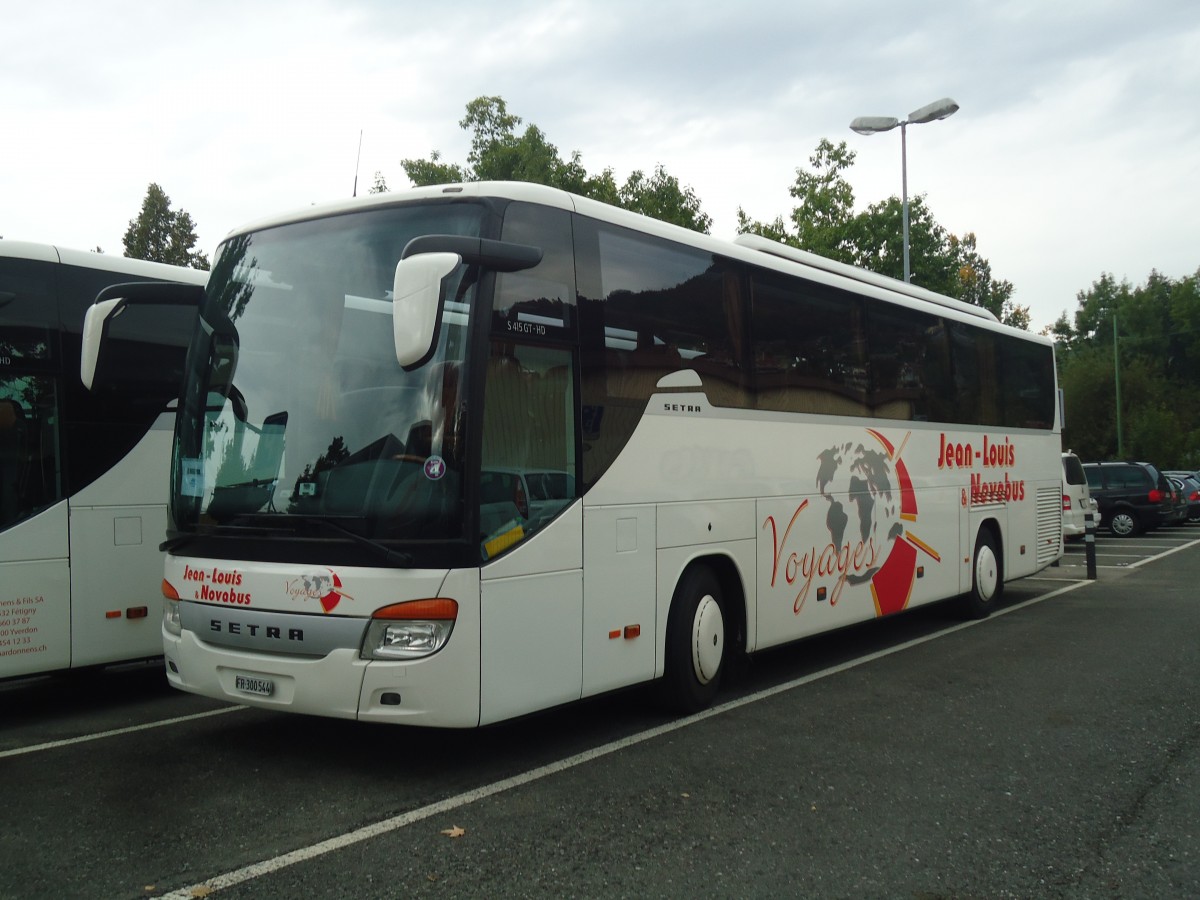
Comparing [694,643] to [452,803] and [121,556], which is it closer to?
[452,803]

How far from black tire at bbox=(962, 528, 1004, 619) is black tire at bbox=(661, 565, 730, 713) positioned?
18.6 feet

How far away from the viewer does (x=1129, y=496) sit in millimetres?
27984

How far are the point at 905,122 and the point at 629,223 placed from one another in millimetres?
17522

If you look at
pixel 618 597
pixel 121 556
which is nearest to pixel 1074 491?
pixel 618 597

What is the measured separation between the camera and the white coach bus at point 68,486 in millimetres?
7594

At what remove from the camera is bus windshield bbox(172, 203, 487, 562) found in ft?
19.0

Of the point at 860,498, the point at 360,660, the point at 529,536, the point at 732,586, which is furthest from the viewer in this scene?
the point at 860,498

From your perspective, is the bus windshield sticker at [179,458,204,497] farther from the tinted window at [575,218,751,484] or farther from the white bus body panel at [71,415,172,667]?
the tinted window at [575,218,751,484]

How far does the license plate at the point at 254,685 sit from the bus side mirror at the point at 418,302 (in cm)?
205

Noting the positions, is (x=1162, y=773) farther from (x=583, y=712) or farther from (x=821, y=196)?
(x=821, y=196)

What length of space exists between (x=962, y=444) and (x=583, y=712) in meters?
6.23

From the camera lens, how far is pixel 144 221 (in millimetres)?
57844

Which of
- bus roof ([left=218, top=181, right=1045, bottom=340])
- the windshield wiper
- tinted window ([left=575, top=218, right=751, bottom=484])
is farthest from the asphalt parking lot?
bus roof ([left=218, top=181, right=1045, bottom=340])

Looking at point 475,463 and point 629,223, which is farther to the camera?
point 629,223
